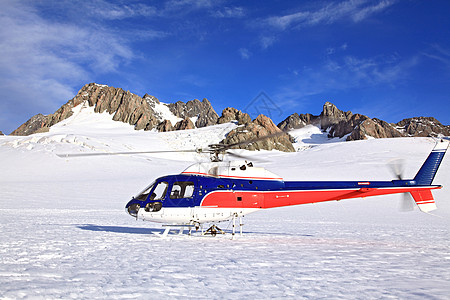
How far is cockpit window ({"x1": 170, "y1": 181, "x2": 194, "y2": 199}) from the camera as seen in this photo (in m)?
9.95

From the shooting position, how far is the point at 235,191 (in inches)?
394

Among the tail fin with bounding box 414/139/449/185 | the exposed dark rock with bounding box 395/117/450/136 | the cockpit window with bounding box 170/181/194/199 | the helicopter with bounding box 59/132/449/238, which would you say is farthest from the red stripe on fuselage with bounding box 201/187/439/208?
the exposed dark rock with bounding box 395/117/450/136

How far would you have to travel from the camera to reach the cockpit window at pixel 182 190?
392 inches

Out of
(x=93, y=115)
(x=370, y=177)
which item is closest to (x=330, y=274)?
(x=370, y=177)

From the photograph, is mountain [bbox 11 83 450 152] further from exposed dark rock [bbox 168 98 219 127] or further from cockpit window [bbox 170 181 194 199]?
cockpit window [bbox 170 181 194 199]

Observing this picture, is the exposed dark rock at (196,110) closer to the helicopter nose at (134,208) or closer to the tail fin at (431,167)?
the helicopter nose at (134,208)

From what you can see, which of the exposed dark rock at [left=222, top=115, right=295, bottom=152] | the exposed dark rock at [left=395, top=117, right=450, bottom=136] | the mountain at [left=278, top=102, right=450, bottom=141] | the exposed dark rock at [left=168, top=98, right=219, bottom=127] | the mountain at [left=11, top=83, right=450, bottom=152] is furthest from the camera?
the exposed dark rock at [left=168, top=98, right=219, bottom=127]

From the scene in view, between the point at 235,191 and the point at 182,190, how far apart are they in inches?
→ 68.6

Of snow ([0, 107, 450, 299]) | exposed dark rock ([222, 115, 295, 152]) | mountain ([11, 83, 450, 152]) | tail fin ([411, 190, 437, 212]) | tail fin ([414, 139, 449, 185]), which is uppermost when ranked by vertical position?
mountain ([11, 83, 450, 152])

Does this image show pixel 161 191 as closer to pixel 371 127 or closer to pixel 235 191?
pixel 235 191

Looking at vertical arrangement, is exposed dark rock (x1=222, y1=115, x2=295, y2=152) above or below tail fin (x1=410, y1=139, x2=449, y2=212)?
above

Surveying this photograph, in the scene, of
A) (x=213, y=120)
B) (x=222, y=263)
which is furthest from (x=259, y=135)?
(x=213, y=120)

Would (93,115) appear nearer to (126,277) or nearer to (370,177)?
(370,177)

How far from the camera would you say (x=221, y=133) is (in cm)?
8581
